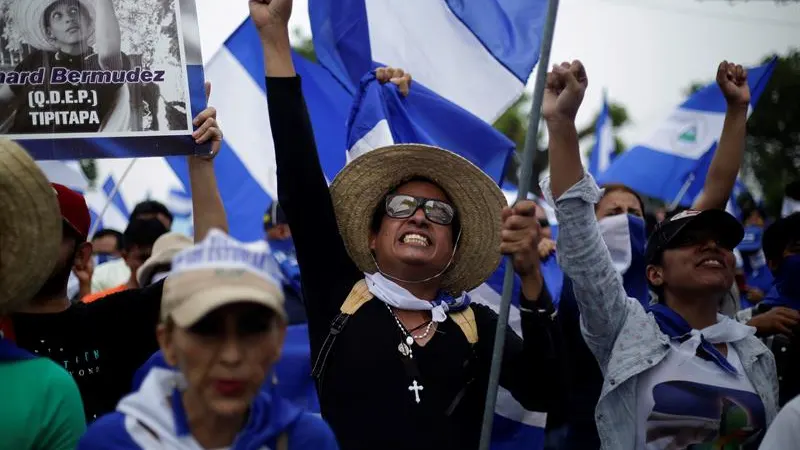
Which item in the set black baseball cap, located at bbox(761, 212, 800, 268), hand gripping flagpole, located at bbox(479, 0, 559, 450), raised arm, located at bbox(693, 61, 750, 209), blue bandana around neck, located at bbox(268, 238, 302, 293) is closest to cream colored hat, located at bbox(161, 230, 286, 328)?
hand gripping flagpole, located at bbox(479, 0, 559, 450)

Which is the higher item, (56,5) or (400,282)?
(56,5)

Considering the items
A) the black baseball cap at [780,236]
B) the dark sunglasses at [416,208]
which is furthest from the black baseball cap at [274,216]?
the dark sunglasses at [416,208]

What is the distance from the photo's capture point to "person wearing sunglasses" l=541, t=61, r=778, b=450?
3873 millimetres

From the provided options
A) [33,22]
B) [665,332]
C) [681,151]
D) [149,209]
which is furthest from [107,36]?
[681,151]

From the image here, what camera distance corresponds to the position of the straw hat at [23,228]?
2.86m

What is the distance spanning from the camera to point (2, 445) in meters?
2.74

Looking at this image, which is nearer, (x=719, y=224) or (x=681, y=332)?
(x=681, y=332)

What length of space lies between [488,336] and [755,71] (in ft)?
16.9

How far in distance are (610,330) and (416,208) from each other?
808 millimetres

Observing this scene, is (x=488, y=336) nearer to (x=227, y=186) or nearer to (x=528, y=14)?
(x=528, y=14)

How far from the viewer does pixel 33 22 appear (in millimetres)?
3793

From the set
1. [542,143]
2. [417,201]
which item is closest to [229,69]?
[417,201]

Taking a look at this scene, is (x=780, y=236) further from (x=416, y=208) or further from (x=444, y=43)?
(x=416, y=208)

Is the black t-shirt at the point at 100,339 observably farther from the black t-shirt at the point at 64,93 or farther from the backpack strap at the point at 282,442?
the backpack strap at the point at 282,442
